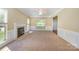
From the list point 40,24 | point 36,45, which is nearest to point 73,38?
point 40,24

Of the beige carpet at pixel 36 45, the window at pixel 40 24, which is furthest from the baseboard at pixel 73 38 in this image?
the window at pixel 40 24

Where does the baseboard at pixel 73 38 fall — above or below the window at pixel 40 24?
below

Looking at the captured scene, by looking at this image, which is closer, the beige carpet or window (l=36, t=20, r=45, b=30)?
the beige carpet

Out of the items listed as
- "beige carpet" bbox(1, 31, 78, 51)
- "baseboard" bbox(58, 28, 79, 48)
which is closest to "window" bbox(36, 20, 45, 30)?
"beige carpet" bbox(1, 31, 78, 51)

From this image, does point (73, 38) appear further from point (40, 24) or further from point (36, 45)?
point (36, 45)

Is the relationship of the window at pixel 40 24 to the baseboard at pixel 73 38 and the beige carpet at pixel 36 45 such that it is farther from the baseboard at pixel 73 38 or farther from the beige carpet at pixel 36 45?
the baseboard at pixel 73 38

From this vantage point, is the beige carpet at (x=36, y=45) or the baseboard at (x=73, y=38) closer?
the beige carpet at (x=36, y=45)

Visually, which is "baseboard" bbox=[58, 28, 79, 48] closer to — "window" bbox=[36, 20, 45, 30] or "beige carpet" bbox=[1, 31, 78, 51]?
"beige carpet" bbox=[1, 31, 78, 51]

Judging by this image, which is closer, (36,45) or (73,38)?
(36,45)
